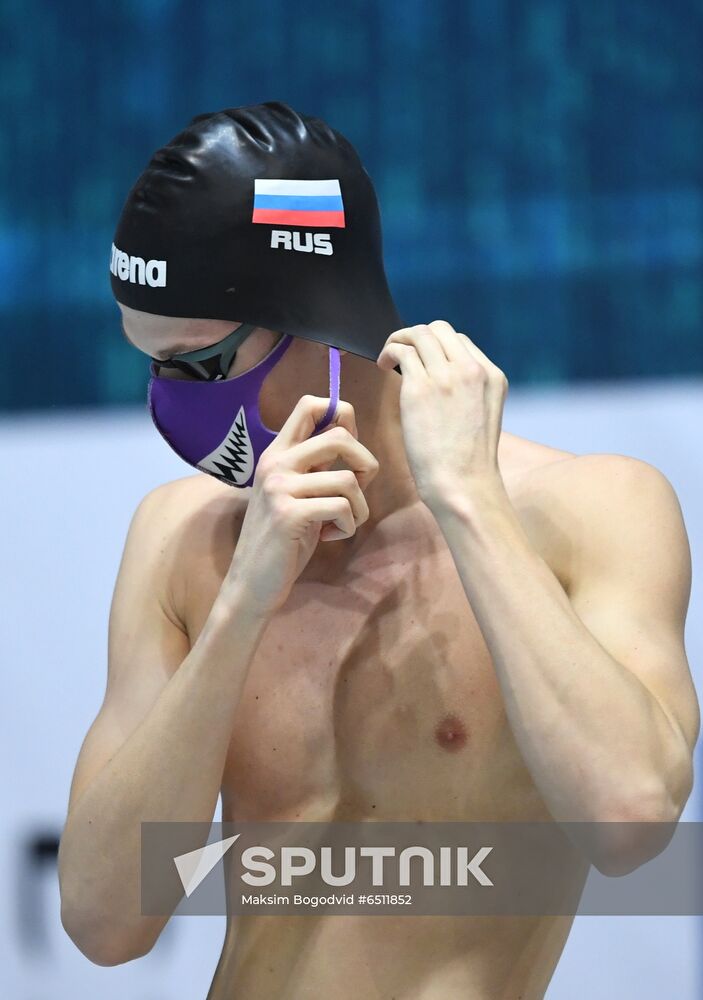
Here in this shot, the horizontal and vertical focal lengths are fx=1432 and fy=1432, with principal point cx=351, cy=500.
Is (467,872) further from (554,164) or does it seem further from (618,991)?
(554,164)

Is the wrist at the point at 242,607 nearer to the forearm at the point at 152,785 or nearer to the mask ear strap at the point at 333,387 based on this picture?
the forearm at the point at 152,785

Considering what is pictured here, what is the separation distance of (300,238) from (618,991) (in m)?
1.54

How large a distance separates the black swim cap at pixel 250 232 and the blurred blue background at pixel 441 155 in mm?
1354

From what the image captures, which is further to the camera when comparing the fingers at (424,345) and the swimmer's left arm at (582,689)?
the fingers at (424,345)

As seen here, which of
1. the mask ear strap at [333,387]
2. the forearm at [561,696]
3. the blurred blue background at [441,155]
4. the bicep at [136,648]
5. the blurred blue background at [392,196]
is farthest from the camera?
the blurred blue background at [441,155]

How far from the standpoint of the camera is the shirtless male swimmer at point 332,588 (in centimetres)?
142

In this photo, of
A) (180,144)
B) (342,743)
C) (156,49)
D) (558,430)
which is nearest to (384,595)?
(342,743)

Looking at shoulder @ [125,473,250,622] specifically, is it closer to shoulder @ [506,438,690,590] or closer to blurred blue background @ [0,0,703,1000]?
shoulder @ [506,438,690,590]

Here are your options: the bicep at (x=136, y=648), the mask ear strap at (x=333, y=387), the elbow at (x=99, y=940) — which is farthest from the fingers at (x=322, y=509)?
the elbow at (x=99, y=940)

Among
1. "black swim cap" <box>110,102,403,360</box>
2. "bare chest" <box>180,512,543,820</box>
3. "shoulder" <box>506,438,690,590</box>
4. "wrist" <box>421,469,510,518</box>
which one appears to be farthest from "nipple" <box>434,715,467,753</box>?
"black swim cap" <box>110,102,403,360</box>

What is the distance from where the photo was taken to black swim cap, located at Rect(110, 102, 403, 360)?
156 cm

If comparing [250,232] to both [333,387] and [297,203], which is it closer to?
[297,203]

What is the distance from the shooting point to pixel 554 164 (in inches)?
116

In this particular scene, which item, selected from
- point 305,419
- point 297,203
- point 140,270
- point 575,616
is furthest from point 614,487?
point 140,270
